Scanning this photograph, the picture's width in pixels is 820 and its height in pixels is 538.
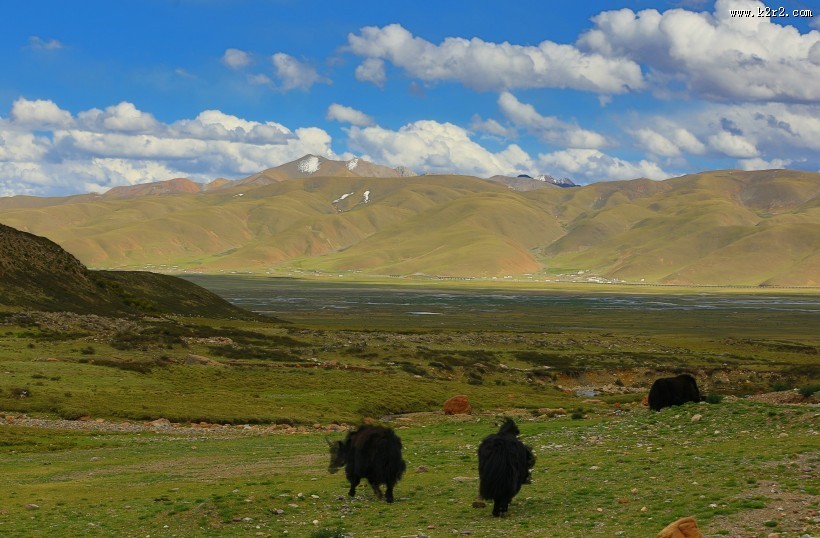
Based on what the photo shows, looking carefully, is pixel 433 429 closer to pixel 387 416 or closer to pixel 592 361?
pixel 387 416

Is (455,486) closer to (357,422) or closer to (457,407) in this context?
(357,422)

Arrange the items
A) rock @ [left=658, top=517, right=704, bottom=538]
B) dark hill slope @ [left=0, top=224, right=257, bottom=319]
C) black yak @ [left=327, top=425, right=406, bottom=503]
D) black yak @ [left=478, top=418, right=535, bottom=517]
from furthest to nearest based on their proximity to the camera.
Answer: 1. dark hill slope @ [left=0, top=224, right=257, bottom=319]
2. black yak @ [left=327, top=425, right=406, bottom=503]
3. black yak @ [left=478, top=418, right=535, bottom=517]
4. rock @ [left=658, top=517, right=704, bottom=538]

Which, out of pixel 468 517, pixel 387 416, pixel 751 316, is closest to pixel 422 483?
pixel 468 517

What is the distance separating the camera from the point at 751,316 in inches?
5915

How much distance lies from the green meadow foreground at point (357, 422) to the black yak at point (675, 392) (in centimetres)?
70

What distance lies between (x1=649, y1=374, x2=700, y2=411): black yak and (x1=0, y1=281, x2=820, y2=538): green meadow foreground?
70 centimetres

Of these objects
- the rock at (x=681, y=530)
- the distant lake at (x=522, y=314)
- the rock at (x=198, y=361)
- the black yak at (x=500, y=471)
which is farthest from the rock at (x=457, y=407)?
the distant lake at (x=522, y=314)

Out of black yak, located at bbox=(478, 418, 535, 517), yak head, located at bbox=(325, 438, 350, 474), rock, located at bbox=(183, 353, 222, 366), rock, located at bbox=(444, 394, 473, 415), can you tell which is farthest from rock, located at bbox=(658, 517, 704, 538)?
rock, located at bbox=(183, 353, 222, 366)

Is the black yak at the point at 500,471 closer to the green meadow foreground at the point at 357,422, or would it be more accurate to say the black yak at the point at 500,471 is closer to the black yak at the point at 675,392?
the green meadow foreground at the point at 357,422

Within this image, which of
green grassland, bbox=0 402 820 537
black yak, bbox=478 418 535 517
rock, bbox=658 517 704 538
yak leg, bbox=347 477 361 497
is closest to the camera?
rock, bbox=658 517 704 538

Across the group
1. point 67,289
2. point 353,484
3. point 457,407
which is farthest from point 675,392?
point 67,289

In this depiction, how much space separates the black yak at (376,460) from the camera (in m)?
16.5

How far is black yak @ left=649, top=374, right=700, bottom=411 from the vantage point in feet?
88.3

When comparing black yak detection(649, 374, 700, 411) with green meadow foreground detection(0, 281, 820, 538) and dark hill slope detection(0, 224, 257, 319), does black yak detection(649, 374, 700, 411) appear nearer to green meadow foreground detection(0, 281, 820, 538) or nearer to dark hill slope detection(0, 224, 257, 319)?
green meadow foreground detection(0, 281, 820, 538)
